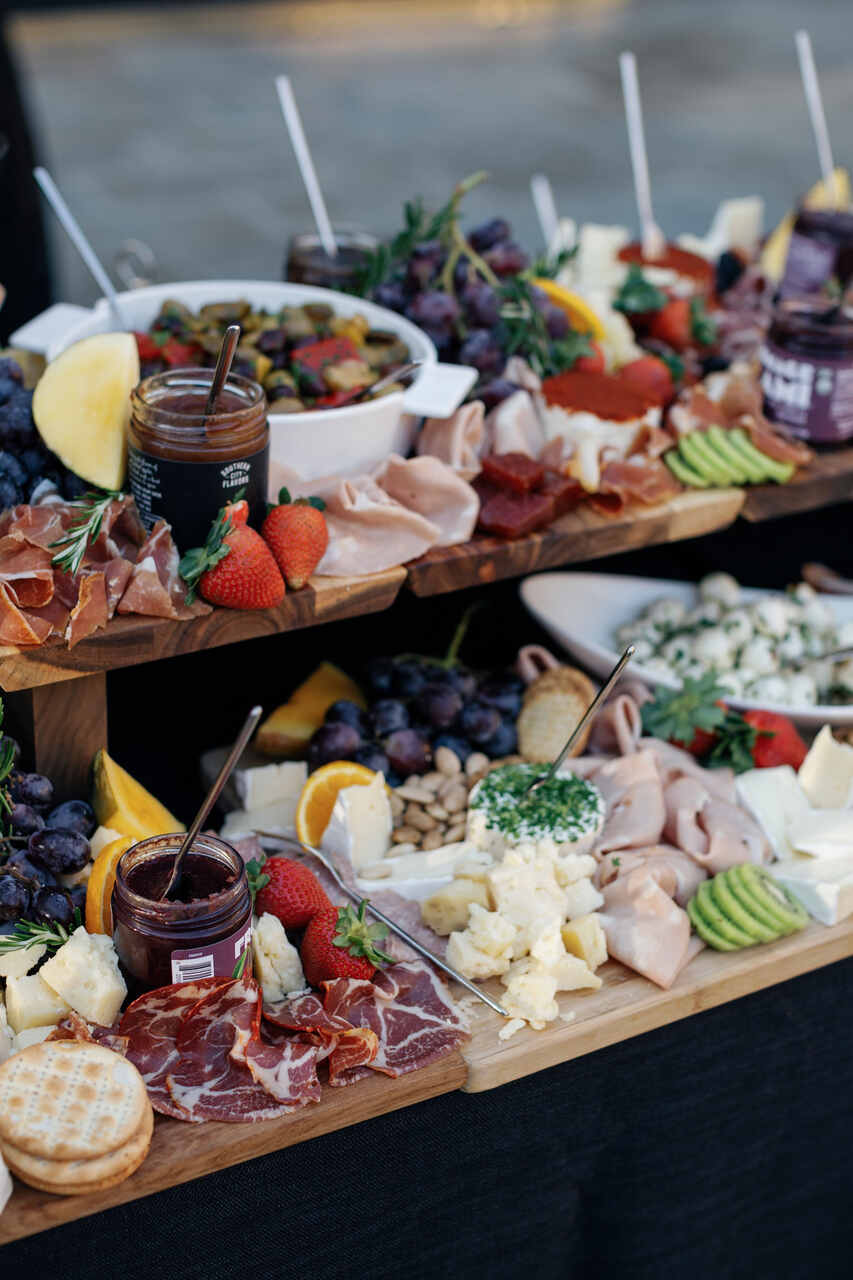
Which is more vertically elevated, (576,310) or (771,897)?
(576,310)

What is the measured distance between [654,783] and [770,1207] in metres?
0.59

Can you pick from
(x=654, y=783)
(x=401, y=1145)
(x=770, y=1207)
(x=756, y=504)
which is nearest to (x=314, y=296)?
(x=756, y=504)

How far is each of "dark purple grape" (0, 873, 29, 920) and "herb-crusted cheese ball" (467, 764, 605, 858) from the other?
487 mm

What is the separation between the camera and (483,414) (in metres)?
1.72

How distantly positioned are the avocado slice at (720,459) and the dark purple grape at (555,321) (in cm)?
23

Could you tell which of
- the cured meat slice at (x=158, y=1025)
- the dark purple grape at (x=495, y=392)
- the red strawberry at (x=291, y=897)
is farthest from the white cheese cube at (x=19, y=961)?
the dark purple grape at (x=495, y=392)

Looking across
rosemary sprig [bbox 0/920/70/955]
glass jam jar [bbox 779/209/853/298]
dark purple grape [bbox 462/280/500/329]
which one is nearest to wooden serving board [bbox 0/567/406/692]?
rosemary sprig [bbox 0/920/70/955]

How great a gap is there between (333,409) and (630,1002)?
28.0 inches

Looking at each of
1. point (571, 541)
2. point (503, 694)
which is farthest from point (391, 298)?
point (503, 694)

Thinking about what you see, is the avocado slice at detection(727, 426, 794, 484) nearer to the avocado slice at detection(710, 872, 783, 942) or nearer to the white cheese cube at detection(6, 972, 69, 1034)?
the avocado slice at detection(710, 872, 783, 942)

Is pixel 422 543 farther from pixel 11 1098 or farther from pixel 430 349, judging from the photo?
pixel 11 1098

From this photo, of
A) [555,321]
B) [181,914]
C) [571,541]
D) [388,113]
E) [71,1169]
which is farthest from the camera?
[388,113]

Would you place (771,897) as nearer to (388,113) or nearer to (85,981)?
(85,981)

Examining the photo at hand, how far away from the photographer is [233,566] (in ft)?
4.48
